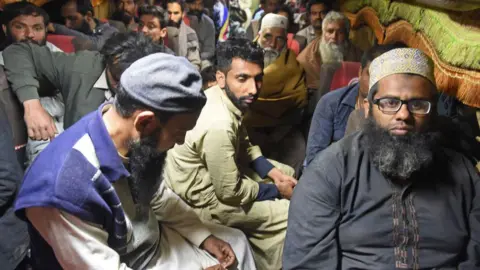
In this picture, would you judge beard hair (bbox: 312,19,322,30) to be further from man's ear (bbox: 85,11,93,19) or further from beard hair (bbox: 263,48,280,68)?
man's ear (bbox: 85,11,93,19)

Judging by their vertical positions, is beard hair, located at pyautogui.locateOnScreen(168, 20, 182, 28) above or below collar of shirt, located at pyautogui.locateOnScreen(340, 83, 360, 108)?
below

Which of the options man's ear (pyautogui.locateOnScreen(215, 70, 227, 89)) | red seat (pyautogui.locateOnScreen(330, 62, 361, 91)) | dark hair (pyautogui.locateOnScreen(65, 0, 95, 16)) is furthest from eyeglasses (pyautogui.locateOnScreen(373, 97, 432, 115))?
dark hair (pyautogui.locateOnScreen(65, 0, 95, 16))

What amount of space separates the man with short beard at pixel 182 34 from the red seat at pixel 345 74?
1.45 meters

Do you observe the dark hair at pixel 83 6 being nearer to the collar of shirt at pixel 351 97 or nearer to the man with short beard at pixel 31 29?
the man with short beard at pixel 31 29

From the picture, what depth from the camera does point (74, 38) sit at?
2797mm

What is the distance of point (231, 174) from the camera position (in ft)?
6.55

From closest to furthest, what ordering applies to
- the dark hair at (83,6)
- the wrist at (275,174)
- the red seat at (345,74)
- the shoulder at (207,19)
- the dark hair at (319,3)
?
1. the wrist at (275,174)
2. the red seat at (345,74)
3. the dark hair at (83,6)
4. the dark hair at (319,3)
5. the shoulder at (207,19)

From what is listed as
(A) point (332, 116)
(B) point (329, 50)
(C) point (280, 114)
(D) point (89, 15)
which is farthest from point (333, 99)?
(D) point (89, 15)

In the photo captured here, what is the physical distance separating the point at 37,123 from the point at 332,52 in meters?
1.92

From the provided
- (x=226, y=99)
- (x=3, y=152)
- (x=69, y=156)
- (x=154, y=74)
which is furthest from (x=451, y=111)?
(x=3, y=152)

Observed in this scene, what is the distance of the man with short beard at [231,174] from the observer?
199cm

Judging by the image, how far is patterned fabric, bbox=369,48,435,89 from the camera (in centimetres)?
144

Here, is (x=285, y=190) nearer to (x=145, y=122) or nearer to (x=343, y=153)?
(x=343, y=153)

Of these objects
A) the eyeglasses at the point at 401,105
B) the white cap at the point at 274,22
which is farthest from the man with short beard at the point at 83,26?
the eyeglasses at the point at 401,105
